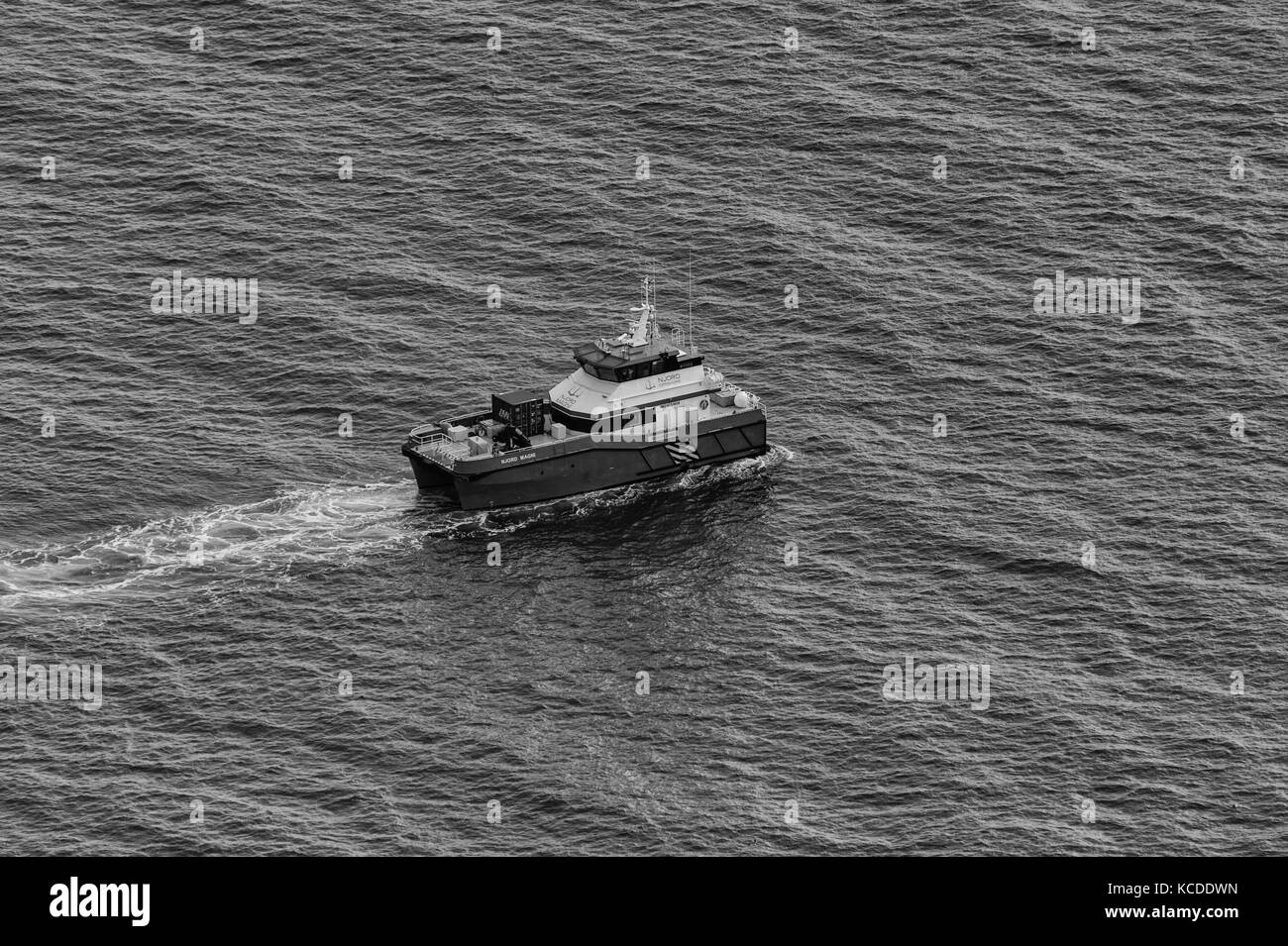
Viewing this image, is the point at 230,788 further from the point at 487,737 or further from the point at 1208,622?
the point at 1208,622

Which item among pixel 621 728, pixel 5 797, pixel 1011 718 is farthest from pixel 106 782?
pixel 1011 718

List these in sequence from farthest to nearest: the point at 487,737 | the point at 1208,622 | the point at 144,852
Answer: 1. the point at 1208,622
2. the point at 487,737
3. the point at 144,852

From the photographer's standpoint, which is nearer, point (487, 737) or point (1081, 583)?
point (487, 737)

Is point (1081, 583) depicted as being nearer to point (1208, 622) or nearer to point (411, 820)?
point (1208, 622)

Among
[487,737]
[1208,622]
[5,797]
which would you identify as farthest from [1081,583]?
[5,797]

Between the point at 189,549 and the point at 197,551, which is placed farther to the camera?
the point at 189,549

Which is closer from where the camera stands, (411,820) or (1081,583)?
(411,820)

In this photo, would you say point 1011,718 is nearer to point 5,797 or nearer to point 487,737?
point 487,737

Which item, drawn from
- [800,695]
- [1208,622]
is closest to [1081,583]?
[1208,622]

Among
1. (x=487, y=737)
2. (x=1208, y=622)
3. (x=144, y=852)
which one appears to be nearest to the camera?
(x=144, y=852)
